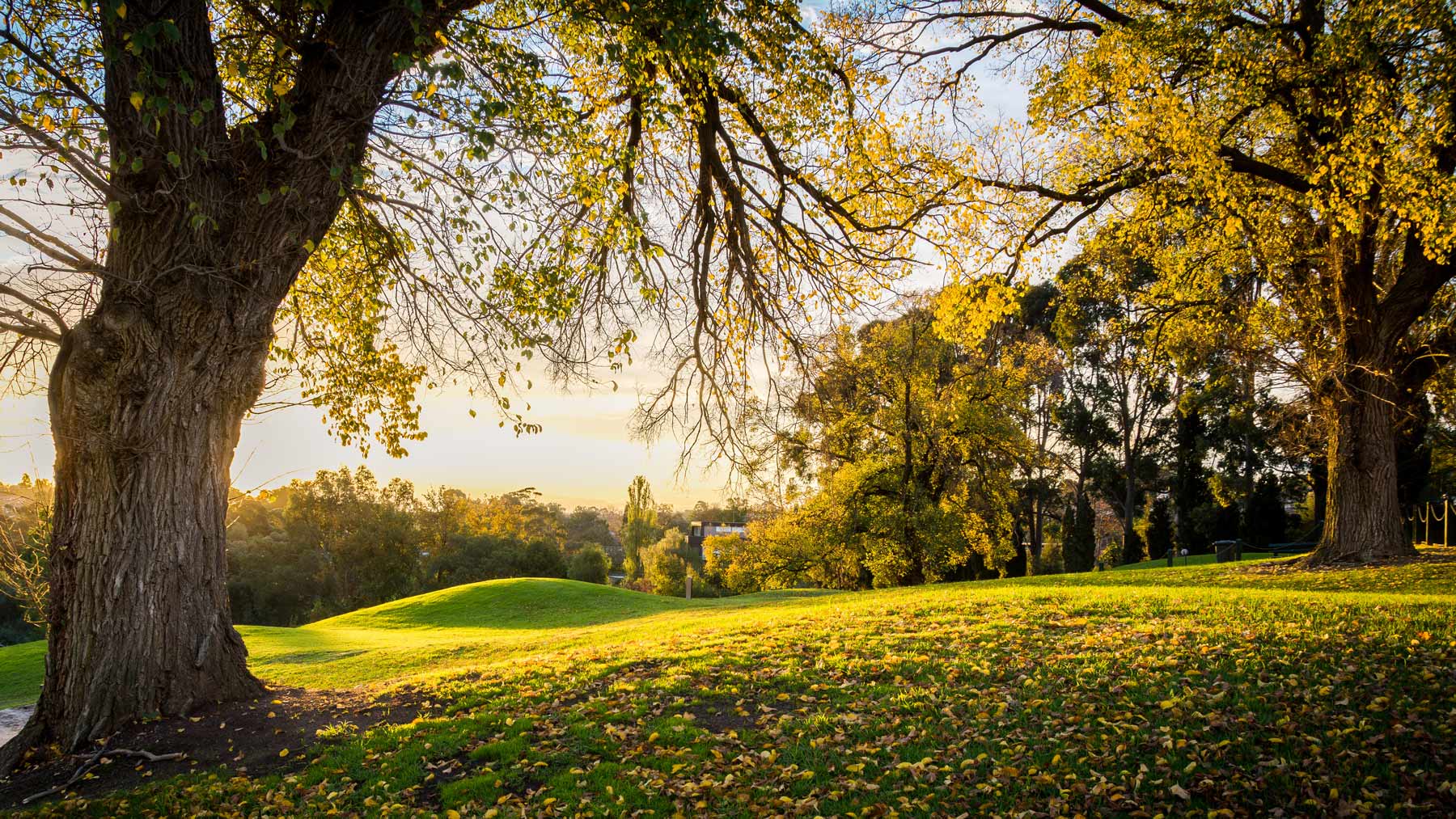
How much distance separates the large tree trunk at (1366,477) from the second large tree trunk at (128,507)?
1746cm

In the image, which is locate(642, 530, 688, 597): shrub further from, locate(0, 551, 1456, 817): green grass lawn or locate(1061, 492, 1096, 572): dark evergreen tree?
locate(0, 551, 1456, 817): green grass lawn

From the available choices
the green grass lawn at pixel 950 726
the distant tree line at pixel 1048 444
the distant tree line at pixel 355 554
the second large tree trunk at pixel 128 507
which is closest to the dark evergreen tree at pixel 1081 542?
the distant tree line at pixel 1048 444

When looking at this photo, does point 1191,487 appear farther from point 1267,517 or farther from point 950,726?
point 950,726

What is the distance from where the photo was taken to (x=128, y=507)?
6.29 meters

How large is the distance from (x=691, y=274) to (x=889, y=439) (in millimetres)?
15442

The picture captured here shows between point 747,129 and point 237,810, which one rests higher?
point 747,129

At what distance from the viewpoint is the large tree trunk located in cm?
1355

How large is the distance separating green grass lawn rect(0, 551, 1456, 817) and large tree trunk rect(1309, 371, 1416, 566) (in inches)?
198

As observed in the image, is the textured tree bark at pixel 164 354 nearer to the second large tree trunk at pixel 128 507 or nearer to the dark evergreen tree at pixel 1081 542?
the second large tree trunk at pixel 128 507

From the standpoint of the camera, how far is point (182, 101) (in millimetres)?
6098

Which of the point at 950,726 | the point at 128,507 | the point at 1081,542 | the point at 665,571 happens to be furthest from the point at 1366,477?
the point at 665,571

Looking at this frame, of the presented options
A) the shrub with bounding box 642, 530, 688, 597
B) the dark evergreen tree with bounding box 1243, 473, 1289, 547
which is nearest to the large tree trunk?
the dark evergreen tree with bounding box 1243, 473, 1289, 547

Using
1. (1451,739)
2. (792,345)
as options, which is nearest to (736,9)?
(792,345)

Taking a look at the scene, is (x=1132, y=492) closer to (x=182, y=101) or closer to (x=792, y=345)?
(x=792, y=345)
